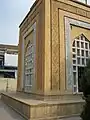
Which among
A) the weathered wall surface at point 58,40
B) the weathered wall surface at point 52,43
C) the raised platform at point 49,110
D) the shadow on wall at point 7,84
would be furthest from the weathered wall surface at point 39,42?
the shadow on wall at point 7,84

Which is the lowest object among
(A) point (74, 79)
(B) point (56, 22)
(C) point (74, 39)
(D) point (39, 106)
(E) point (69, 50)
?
(D) point (39, 106)

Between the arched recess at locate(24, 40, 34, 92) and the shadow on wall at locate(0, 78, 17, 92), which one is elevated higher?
the arched recess at locate(24, 40, 34, 92)

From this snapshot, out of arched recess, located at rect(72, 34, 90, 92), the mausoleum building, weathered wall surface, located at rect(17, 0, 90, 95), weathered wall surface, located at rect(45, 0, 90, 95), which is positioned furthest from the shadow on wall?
weathered wall surface, located at rect(45, 0, 90, 95)

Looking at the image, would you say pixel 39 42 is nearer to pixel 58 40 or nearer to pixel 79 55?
pixel 58 40

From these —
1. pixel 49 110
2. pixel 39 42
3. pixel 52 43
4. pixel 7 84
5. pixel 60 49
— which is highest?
pixel 39 42

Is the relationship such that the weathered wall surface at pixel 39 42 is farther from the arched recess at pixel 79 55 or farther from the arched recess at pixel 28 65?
the arched recess at pixel 79 55

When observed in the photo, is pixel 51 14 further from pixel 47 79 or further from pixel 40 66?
pixel 47 79

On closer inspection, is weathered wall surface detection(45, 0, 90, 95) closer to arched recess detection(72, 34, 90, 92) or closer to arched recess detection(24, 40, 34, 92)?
arched recess detection(72, 34, 90, 92)

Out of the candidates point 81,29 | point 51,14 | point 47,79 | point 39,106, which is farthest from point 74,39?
point 39,106

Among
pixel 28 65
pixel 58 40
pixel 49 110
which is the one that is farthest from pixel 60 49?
pixel 49 110

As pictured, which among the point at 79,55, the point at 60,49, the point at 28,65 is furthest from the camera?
the point at 28,65

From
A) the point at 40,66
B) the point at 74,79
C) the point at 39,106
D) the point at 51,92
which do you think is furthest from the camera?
the point at 74,79

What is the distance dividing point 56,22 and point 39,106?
4.47 metres

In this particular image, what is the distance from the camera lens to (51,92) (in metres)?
8.70
